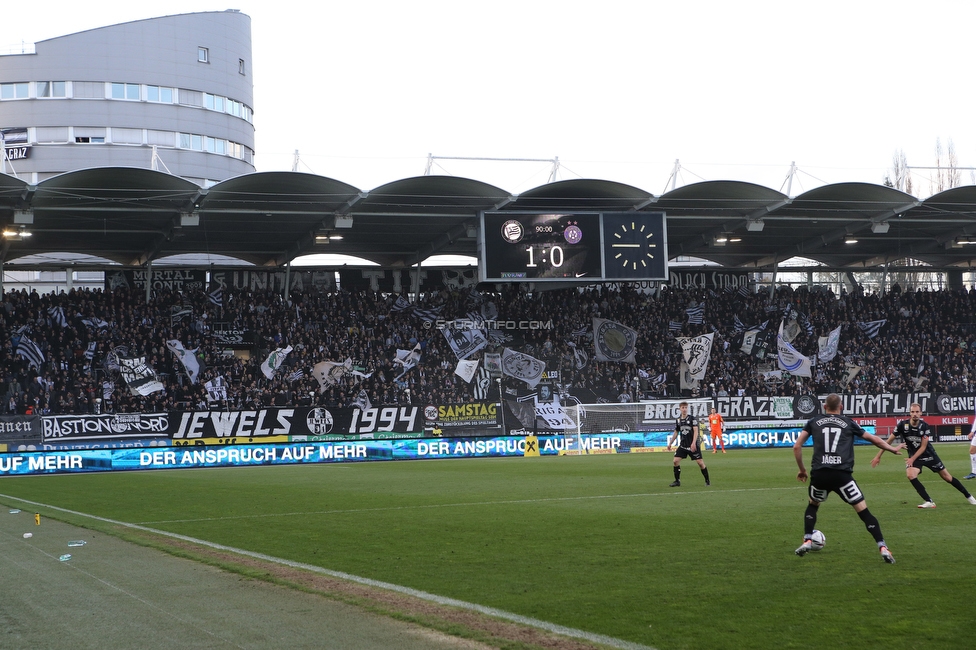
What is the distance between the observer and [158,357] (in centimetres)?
4334

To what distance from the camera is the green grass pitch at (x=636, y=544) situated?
7.32 meters

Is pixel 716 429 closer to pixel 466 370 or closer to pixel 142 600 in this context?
pixel 466 370

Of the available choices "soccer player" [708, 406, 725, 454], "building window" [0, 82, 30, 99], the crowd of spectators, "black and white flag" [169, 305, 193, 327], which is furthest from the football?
"building window" [0, 82, 30, 99]

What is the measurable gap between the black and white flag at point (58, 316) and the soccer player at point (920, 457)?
125 feet

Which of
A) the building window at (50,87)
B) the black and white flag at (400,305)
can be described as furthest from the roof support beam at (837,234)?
the building window at (50,87)

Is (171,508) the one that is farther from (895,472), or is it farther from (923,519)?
(895,472)

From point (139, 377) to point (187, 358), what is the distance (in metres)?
2.59

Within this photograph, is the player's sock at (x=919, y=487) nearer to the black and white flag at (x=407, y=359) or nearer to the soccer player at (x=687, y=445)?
the soccer player at (x=687, y=445)

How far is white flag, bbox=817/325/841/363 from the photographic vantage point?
50.0 metres

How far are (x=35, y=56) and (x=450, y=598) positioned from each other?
70.6 m

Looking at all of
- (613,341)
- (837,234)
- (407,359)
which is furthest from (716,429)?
(837,234)

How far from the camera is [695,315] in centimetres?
5178

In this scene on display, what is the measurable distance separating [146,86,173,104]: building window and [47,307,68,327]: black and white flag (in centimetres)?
3034

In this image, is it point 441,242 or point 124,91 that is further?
point 124,91
